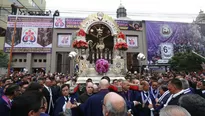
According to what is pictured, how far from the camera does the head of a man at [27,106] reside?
5.42ft

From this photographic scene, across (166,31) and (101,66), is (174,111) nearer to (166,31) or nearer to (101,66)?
(101,66)

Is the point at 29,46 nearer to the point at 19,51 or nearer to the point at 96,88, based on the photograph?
the point at 19,51

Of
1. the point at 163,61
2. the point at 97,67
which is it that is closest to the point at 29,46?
the point at 97,67

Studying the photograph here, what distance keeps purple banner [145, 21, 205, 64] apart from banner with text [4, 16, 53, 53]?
19.3 m

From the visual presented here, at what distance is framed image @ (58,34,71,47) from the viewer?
2930 centimetres

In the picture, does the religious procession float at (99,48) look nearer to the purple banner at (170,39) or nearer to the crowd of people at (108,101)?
the crowd of people at (108,101)

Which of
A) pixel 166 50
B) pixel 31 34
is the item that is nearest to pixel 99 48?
pixel 31 34

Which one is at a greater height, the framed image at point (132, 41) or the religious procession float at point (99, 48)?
the framed image at point (132, 41)

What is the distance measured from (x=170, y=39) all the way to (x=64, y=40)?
69.1 feet

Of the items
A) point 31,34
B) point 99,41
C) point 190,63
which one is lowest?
point 190,63

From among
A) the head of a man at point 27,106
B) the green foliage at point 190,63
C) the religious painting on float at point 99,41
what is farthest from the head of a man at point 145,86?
the green foliage at point 190,63

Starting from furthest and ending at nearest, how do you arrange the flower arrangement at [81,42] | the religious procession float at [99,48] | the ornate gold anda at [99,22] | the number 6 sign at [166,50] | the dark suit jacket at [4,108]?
the number 6 sign at [166,50] → the ornate gold anda at [99,22] → the flower arrangement at [81,42] → the religious procession float at [99,48] → the dark suit jacket at [4,108]

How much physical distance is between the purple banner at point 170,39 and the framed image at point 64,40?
50.7 ft

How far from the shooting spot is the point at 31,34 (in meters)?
27.9
